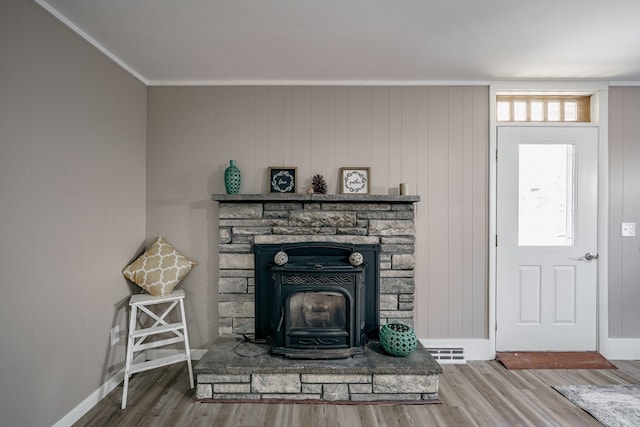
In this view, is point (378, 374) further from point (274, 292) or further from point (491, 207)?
point (491, 207)

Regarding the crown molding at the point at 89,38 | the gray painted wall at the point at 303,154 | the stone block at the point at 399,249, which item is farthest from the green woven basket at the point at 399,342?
the crown molding at the point at 89,38

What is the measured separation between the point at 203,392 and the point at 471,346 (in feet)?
7.69

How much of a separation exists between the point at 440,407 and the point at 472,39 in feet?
8.55

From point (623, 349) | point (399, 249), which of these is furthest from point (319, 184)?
point (623, 349)

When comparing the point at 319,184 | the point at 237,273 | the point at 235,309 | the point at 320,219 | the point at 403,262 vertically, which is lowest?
the point at 235,309

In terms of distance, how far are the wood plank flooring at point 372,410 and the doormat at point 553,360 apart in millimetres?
173

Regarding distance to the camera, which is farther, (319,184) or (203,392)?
(319,184)

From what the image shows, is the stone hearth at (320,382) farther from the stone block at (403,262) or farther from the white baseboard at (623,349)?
the white baseboard at (623,349)

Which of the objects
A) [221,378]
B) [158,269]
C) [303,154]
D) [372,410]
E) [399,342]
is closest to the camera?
[372,410]

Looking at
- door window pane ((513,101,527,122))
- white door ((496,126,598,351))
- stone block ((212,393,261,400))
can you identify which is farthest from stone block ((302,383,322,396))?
door window pane ((513,101,527,122))

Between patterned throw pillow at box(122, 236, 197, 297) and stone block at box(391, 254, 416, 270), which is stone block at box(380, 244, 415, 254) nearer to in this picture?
stone block at box(391, 254, 416, 270)

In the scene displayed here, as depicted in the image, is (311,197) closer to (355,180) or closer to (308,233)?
(308,233)

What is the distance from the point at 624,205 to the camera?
307cm

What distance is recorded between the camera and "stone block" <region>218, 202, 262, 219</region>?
114 inches
